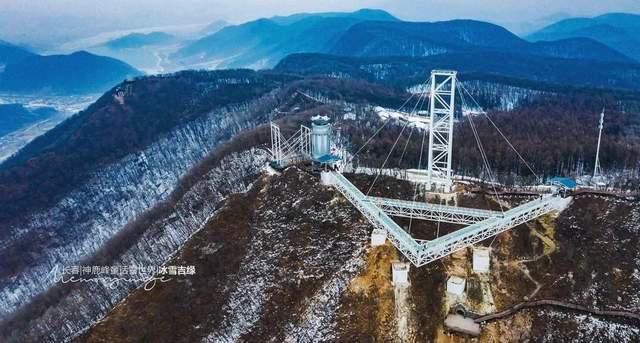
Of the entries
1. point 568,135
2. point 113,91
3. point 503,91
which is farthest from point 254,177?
point 503,91

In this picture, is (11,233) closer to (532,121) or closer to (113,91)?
(113,91)

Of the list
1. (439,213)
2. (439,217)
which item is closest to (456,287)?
(439,217)

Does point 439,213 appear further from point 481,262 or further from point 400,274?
point 400,274

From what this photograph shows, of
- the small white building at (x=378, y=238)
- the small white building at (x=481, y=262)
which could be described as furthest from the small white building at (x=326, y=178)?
the small white building at (x=481, y=262)

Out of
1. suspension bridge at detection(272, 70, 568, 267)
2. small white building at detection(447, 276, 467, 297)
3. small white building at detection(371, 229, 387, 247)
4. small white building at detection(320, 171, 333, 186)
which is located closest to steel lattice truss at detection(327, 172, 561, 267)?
suspension bridge at detection(272, 70, 568, 267)

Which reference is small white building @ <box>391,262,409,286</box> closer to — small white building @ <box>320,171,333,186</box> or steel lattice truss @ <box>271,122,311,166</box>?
small white building @ <box>320,171,333,186</box>
